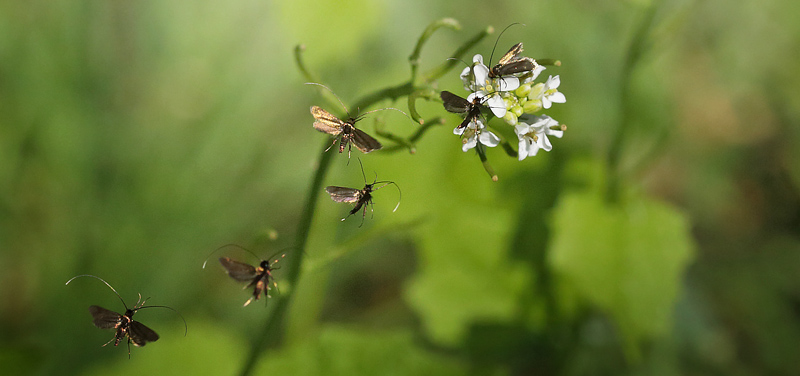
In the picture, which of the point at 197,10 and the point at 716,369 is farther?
the point at 197,10

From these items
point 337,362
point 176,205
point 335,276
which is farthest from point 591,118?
point 176,205

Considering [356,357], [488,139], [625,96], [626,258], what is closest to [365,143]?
[488,139]

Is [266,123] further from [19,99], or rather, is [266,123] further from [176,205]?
[19,99]

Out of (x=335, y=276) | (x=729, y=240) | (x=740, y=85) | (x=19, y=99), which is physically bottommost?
(x=335, y=276)

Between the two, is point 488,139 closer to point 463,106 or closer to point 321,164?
point 463,106

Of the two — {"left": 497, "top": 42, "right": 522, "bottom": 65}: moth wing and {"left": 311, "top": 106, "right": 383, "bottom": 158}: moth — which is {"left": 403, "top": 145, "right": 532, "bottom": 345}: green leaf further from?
{"left": 497, "top": 42, "right": 522, "bottom": 65}: moth wing

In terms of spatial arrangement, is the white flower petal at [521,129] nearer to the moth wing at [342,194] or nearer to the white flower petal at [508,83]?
the white flower petal at [508,83]
